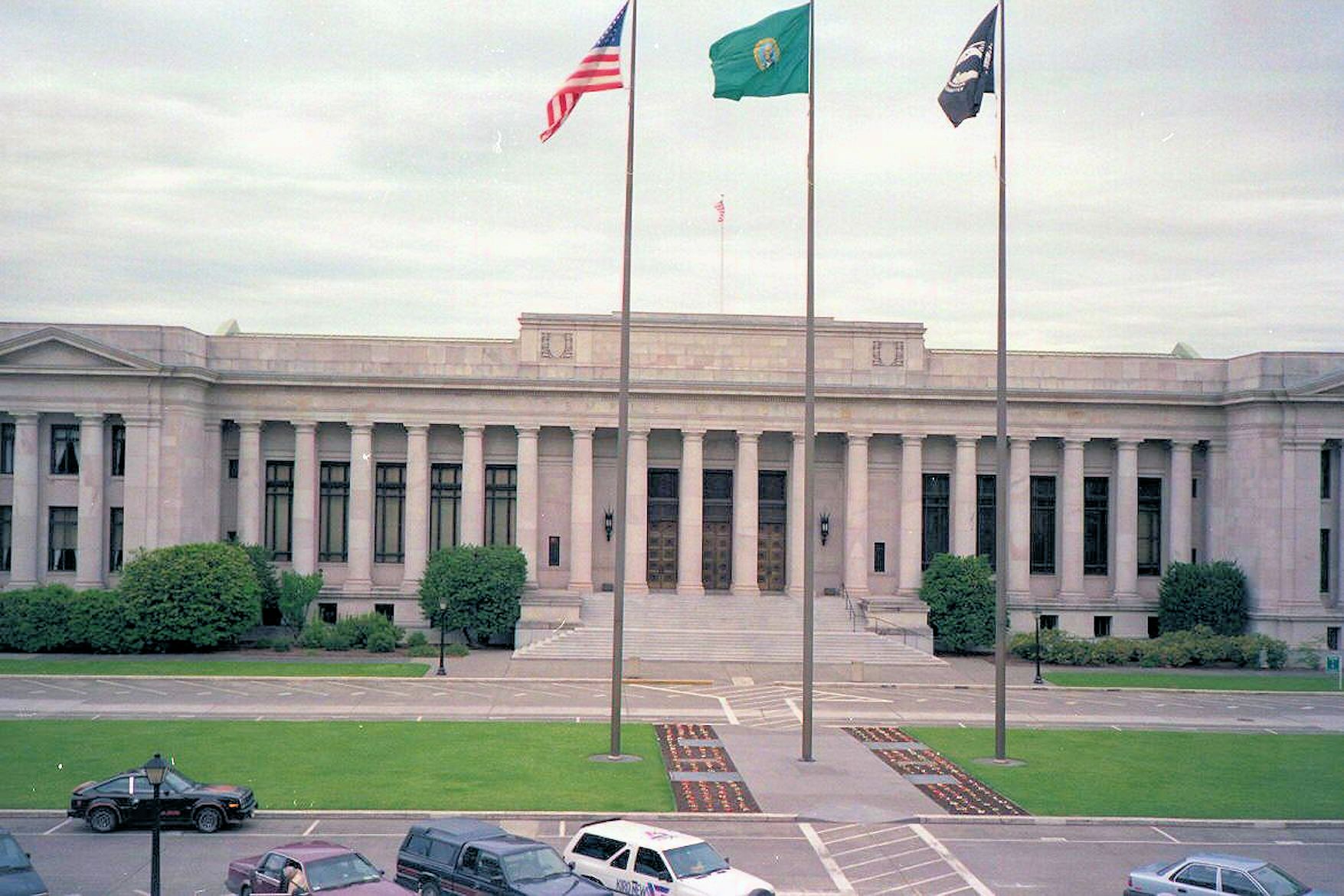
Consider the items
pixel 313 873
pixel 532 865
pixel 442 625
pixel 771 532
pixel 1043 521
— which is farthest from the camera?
pixel 771 532

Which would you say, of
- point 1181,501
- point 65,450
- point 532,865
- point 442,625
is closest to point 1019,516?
point 1181,501

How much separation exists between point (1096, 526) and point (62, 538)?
5247 cm

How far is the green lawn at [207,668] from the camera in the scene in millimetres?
55438

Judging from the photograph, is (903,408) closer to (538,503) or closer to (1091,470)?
(1091,470)

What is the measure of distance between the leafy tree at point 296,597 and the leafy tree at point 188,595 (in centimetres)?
305

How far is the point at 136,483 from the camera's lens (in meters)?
65.7

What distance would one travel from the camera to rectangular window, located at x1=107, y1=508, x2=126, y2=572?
66.5m

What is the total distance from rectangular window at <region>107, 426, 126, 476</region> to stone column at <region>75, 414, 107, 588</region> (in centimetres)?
90

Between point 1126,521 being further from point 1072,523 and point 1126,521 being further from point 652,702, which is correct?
point 652,702

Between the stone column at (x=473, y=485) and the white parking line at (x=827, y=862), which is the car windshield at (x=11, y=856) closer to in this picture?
the white parking line at (x=827, y=862)

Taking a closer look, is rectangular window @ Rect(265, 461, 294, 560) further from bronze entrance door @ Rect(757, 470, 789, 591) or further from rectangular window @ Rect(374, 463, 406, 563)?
bronze entrance door @ Rect(757, 470, 789, 591)

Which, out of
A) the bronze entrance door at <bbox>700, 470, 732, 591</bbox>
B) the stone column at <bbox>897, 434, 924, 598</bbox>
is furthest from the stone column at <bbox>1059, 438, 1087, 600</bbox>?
the bronze entrance door at <bbox>700, 470, 732, 591</bbox>

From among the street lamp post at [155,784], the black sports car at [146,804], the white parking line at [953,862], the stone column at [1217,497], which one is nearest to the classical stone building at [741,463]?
the stone column at [1217,497]

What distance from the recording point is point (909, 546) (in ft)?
232
